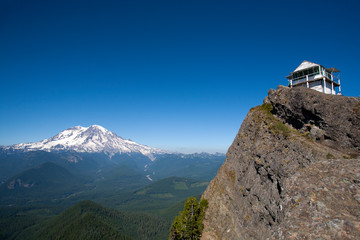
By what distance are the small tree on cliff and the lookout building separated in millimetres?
28930

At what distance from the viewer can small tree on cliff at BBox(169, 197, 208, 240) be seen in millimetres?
32719

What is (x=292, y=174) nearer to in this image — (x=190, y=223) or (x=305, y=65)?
(x=305, y=65)

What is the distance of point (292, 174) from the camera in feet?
58.7

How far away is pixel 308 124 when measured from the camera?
2375 cm

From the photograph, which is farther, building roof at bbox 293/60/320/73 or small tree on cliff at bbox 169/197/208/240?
small tree on cliff at bbox 169/197/208/240

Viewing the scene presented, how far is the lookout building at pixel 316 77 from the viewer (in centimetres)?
2898

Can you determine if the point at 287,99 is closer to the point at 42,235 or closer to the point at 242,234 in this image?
the point at 242,234

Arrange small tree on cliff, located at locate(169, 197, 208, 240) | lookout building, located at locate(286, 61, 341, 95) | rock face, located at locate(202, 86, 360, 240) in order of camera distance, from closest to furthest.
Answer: rock face, located at locate(202, 86, 360, 240) < lookout building, located at locate(286, 61, 341, 95) < small tree on cliff, located at locate(169, 197, 208, 240)

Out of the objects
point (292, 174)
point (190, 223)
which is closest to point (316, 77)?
point (292, 174)

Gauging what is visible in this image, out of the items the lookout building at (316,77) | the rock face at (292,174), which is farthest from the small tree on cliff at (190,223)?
the lookout building at (316,77)

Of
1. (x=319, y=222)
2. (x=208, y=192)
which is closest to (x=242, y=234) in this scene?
(x=208, y=192)

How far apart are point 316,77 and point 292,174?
20.6m

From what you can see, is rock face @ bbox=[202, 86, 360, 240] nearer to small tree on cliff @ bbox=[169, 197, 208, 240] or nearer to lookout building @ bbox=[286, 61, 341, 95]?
small tree on cliff @ bbox=[169, 197, 208, 240]

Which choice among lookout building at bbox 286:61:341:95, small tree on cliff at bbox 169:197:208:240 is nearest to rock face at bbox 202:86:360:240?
small tree on cliff at bbox 169:197:208:240
